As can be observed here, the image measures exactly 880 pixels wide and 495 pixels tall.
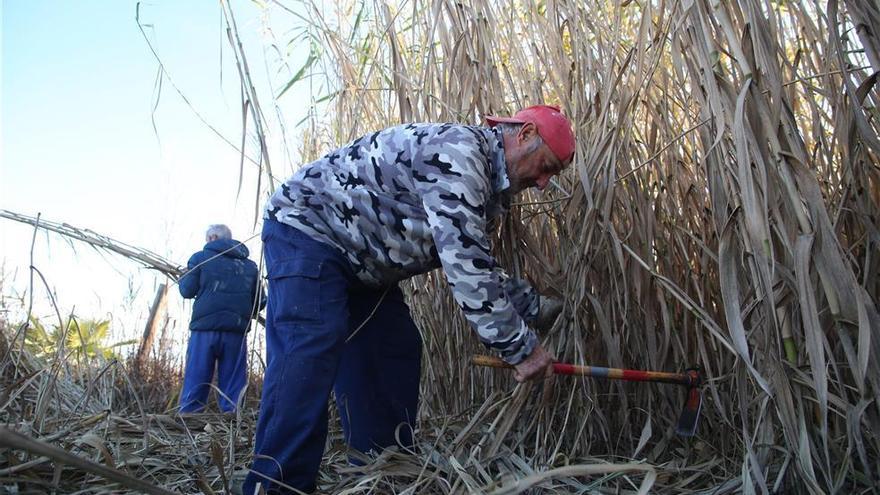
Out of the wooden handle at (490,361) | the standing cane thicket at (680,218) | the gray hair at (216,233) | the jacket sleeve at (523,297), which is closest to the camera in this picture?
the standing cane thicket at (680,218)

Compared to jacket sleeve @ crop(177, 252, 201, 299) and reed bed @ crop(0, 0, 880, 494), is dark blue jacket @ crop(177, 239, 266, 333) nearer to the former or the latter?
jacket sleeve @ crop(177, 252, 201, 299)

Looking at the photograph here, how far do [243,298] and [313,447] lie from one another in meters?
2.69

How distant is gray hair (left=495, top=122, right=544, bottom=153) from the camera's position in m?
1.66

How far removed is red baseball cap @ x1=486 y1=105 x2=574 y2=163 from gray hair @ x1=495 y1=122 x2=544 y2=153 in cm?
1

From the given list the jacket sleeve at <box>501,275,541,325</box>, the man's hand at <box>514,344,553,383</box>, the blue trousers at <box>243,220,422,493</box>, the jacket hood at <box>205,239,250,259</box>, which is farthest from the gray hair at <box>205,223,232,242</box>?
the man's hand at <box>514,344,553,383</box>

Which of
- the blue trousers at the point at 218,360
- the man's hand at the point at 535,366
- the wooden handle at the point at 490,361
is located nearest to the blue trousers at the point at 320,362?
the wooden handle at the point at 490,361

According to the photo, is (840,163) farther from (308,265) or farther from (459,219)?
(308,265)

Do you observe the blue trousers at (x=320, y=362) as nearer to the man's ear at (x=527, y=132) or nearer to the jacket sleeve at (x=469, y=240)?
the jacket sleeve at (x=469, y=240)

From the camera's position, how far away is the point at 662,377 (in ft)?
5.49

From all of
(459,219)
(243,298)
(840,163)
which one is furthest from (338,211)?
(243,298)

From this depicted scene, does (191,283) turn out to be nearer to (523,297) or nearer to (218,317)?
(218,317)

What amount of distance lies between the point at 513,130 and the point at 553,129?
0.10 meters

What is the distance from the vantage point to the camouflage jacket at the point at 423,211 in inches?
62.2

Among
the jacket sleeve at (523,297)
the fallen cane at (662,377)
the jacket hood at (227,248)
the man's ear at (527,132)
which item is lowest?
the fallen cane at (662,377)
